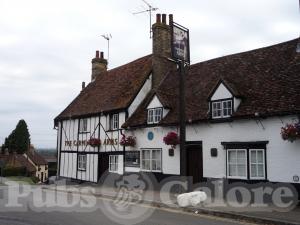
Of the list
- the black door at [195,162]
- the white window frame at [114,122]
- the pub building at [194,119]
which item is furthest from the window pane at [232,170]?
the white window frame at [114,122]

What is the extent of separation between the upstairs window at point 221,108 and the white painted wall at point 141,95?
247 inches

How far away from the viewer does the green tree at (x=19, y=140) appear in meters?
68.2

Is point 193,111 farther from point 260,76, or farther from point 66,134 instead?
point 66,134

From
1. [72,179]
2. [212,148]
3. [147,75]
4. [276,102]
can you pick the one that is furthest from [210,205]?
[72,179]

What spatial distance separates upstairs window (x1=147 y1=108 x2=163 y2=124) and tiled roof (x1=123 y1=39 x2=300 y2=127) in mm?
380

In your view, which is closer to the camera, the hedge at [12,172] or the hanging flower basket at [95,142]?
the hanging flower basket at [95,142]

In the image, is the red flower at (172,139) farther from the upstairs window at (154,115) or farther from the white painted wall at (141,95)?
the white painted wall at (141,95)

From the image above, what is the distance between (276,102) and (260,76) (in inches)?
94.4

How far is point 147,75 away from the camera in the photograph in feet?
74.3

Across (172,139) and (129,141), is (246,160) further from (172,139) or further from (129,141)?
(129,141)

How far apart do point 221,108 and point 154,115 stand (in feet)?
14.5

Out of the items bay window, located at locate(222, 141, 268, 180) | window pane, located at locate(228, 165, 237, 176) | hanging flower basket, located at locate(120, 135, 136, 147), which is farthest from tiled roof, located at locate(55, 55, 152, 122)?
window pane, located at locate(228, 165, 237, 176)

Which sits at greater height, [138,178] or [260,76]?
[260,76]

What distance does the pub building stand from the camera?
14727 millimetres
